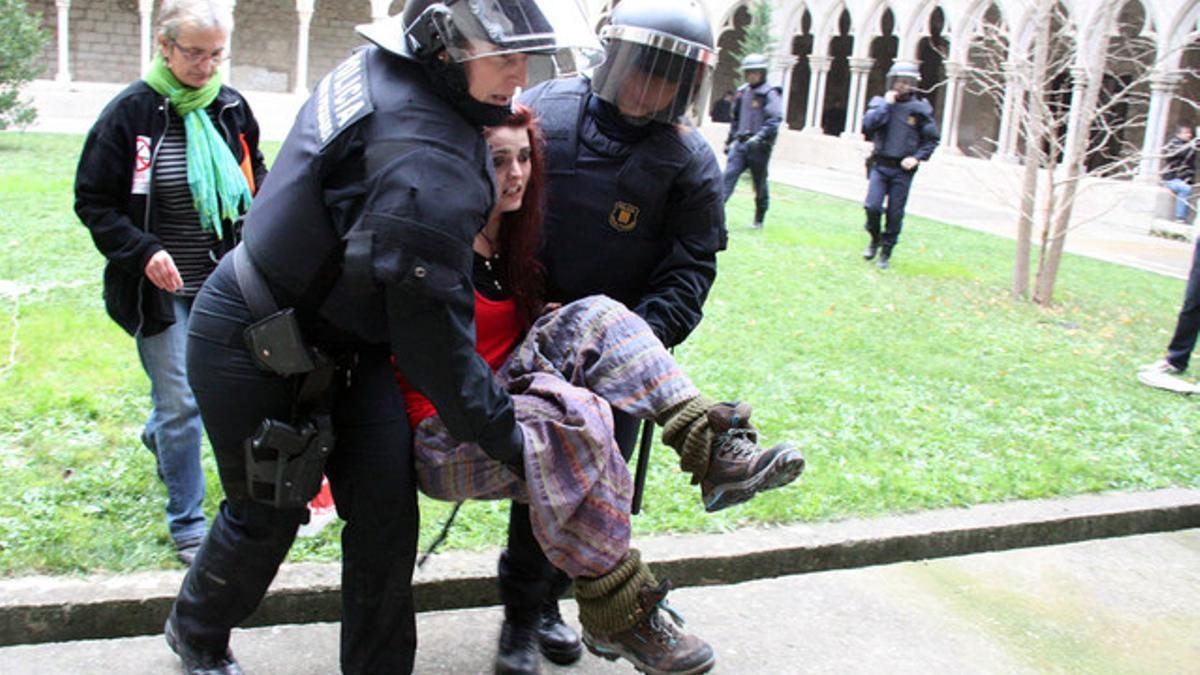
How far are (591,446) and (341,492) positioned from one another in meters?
0.59

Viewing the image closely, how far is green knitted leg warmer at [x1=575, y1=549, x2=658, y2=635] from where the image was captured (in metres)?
2.51

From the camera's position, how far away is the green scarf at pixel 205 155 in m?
3.16

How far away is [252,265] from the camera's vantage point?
7.75 feet

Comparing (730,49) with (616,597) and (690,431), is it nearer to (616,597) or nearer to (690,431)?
(690,431)

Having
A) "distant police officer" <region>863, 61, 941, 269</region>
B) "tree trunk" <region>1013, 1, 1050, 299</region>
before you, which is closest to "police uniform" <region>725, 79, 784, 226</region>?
"distant police officer" <region>863, 61, 941, 269</region>

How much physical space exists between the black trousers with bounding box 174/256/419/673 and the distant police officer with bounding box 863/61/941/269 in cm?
853

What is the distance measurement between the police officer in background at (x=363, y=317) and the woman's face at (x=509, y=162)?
0.23m

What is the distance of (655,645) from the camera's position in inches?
101

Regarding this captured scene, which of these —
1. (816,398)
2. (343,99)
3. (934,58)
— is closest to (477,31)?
(343,99)

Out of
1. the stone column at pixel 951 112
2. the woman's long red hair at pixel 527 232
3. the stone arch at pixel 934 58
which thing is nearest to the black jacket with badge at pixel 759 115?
the woman's long red hair at pixel 527 232

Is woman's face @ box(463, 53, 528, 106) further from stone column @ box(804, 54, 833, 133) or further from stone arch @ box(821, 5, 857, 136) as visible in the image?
stone arch @ box(821, 5, 857, 136)

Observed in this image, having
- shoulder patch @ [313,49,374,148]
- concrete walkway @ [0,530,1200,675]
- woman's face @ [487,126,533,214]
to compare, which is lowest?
concrete walkway @ [0,530,1200,675]

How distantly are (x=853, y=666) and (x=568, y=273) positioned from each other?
143 centimetres

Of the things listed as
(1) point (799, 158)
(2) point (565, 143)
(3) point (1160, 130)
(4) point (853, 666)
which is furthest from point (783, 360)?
(1) point (799, 158)
